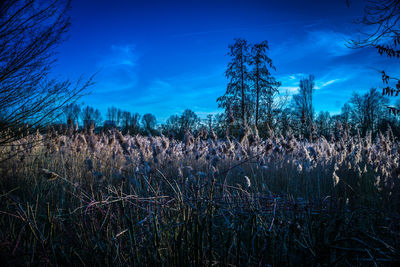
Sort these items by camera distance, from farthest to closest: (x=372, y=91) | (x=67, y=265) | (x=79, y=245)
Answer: (x=372, y=91), (x=79, y=245), (x=67, y=265)

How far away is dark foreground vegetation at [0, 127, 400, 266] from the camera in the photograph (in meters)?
1.39

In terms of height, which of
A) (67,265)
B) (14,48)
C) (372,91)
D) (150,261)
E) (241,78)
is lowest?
(67,265)

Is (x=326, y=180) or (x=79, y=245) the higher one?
(x=326, y=180)

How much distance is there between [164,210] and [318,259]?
4.31 ft

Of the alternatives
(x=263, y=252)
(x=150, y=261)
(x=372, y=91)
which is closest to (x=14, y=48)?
(x=150, y=261)

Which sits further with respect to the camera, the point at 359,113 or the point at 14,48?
the point at 359,113

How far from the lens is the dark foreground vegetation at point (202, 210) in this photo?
4.55ft

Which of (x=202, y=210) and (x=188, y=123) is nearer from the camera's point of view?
(x=202, y=210)

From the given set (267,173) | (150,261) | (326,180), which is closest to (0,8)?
(150,261)

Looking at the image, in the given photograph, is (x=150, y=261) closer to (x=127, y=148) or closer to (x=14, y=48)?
(x=127, y=148)

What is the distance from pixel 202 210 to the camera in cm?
199

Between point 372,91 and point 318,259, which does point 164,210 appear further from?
point 372,91

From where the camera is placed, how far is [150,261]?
1.50 meters

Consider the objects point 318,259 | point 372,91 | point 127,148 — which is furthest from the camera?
point 372,91
